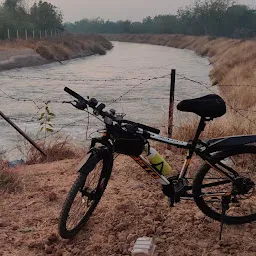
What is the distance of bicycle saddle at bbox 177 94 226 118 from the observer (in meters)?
3.20

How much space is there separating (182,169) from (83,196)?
0.85m

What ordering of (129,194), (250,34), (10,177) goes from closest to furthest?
(129,194), (10,177), (250,34)

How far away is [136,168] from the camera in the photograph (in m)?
5.17

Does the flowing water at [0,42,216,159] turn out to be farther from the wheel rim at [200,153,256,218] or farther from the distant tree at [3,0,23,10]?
the distant tree at [3,0,23,10]

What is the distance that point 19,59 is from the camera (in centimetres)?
2747

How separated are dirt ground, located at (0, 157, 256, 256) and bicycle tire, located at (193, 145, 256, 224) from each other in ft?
0.24

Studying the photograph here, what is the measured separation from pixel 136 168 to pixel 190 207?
4.23ft

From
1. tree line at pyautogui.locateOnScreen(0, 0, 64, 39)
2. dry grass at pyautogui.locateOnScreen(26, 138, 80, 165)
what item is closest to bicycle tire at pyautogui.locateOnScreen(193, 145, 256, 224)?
dry grass at pyautogui.locateOnScreen(26, 138, 80, 165)

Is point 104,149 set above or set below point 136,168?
above

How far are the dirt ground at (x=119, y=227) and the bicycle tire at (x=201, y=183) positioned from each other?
0.24ft

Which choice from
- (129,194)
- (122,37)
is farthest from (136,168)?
(122,37)

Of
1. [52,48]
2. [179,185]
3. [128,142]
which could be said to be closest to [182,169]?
[179,185]

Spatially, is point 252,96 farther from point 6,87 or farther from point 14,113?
point 6,87

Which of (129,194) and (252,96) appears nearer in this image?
(129,194)
